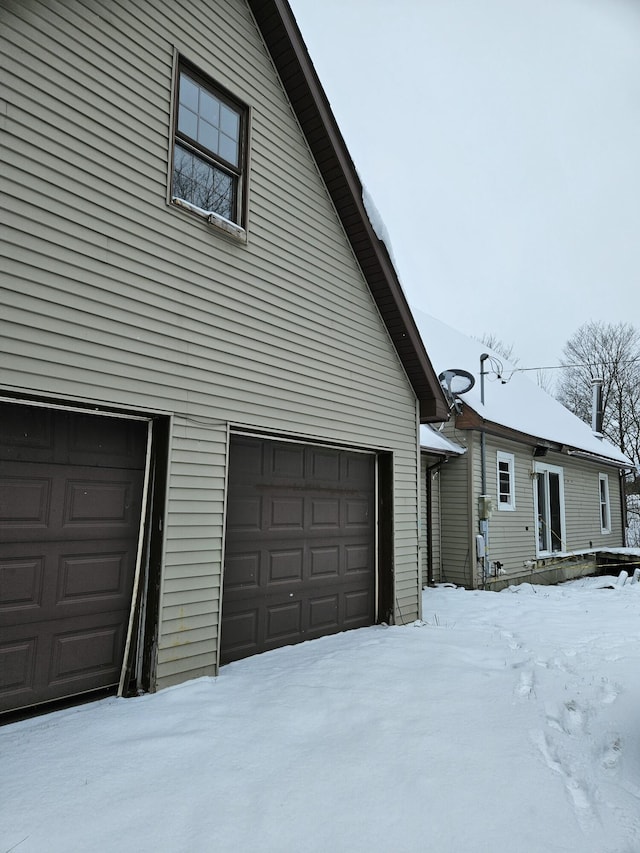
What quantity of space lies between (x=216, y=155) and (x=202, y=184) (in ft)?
1.23

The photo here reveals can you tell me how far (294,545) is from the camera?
616cm

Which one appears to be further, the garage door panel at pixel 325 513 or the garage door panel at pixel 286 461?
the garage door panel at pixel 325 513

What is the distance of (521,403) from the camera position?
15188 mm

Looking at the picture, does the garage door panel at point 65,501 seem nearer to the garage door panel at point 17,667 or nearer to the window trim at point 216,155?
the garage door panel at point 17,667

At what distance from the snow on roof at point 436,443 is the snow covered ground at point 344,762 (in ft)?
17.9

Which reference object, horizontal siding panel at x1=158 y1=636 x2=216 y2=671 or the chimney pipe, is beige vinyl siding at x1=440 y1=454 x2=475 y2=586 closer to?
horizontal siding panel at x1=158 y1=636 x2=216 y2=671

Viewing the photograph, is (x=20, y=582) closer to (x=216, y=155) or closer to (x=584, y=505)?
(x=216, y=155)

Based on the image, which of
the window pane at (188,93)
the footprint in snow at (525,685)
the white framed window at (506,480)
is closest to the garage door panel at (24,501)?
the window pane at (188,93)

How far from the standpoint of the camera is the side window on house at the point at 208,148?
520 centimetres

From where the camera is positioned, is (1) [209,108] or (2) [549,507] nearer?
(1) [209,108]

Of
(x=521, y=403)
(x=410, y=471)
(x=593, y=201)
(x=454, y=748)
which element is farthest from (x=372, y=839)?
(x=593, y=201)

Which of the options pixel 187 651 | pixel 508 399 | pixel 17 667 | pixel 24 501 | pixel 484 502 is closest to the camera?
pixel 17 667

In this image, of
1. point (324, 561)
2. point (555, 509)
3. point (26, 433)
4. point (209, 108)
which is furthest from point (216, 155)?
point (555, 509)

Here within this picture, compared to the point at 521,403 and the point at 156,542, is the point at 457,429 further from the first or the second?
the point at 156,542
